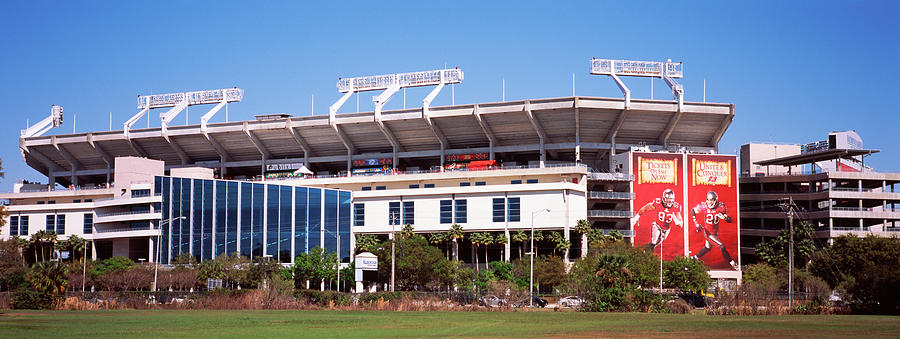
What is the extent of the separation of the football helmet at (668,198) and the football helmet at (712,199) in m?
5.32

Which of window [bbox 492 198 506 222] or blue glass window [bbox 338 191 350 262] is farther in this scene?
blue glass window [bbox 338 191 350 262]

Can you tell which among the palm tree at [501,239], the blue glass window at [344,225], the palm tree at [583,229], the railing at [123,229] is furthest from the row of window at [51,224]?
the palm tree at [583,229]

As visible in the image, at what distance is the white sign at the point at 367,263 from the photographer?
109m

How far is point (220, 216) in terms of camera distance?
128m

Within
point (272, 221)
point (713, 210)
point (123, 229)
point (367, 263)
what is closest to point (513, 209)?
point (367, 263)

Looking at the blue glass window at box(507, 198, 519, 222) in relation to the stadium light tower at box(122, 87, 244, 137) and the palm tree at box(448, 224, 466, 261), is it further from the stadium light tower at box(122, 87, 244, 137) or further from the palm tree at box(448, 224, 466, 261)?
the stadium light tower at box(122, 87, 244, 137)

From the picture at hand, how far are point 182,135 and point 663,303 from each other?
98100mm

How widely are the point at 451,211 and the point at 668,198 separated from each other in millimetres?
30982

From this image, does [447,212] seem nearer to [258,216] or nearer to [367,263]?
[258,216]

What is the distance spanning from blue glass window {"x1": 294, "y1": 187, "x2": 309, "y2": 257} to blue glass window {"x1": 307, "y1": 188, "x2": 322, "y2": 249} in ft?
2.68

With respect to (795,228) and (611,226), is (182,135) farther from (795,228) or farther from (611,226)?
(795,228)

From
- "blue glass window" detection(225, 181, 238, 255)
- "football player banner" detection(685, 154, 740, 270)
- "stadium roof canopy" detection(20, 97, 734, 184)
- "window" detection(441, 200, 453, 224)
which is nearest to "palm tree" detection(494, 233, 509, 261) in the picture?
"window" detection(441, 200, 453, 224)

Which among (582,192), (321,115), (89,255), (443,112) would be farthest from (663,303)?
(89,255)

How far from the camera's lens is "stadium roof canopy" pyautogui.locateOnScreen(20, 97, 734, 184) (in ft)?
454
